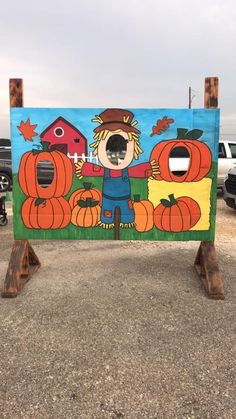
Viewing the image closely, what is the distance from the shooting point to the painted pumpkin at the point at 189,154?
4715 mm

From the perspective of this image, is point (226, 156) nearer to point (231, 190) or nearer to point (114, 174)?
point (231, 190)

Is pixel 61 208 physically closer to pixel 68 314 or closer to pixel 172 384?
pixel 68 314

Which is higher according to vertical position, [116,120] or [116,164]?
[116,120]

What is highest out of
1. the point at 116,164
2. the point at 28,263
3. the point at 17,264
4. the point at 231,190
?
the point at 116,164

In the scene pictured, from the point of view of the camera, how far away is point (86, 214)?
4914 millimetres

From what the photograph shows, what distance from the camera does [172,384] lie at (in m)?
2.88

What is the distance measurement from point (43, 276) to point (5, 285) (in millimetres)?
724

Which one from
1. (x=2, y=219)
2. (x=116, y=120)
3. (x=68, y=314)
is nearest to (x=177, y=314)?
(x=68, y=314)

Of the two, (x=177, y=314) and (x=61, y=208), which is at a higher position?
(x=61, y=208)

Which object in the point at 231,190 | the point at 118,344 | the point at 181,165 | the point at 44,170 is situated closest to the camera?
the point at 118,344

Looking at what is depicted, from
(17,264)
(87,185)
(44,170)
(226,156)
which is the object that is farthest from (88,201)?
(226,156)

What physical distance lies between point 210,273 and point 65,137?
2368 mm

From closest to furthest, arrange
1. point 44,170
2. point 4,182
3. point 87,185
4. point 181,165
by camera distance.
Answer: point 87,185, point 181,165, point 44,170, point 4,182

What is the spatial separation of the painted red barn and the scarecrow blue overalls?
0.44 metres
